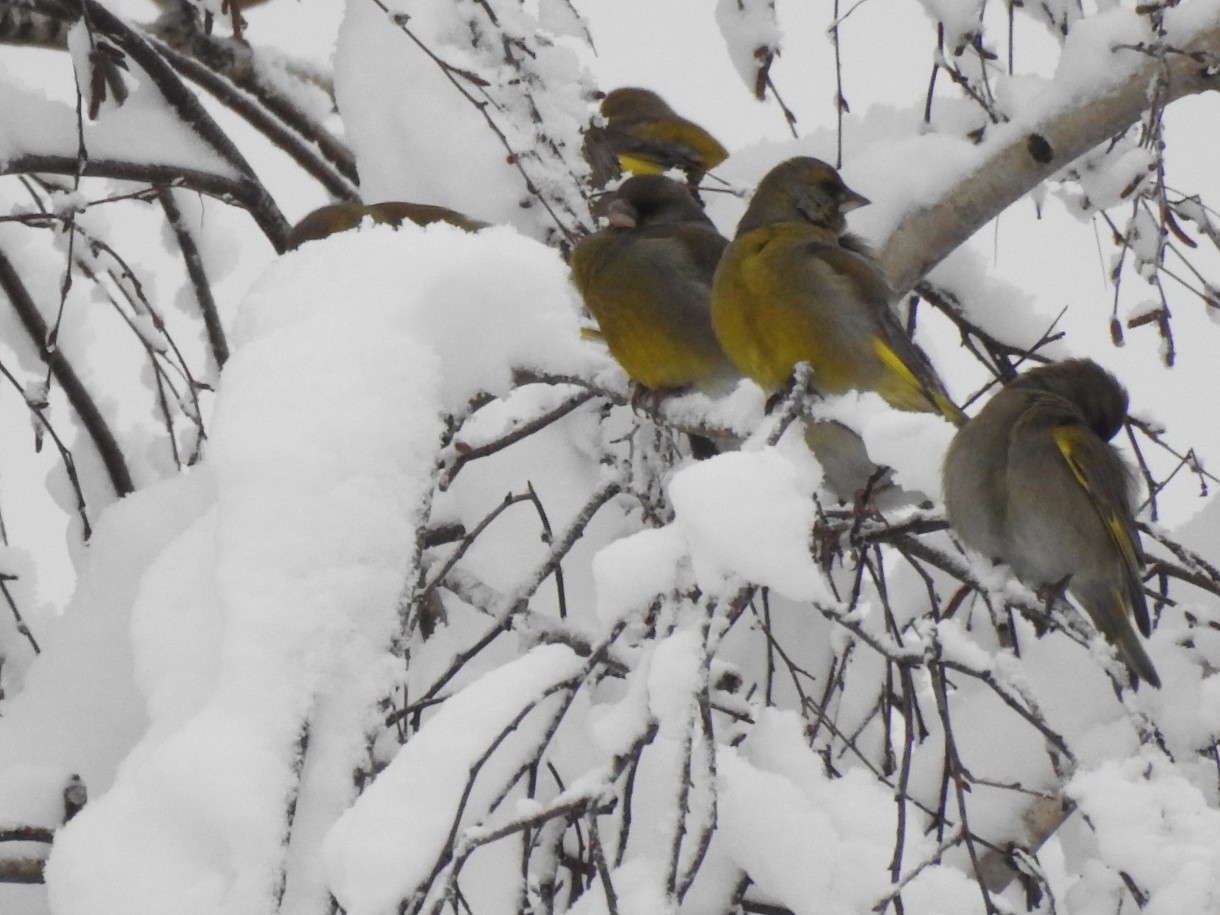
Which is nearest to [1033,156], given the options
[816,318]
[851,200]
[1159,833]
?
[851,200]

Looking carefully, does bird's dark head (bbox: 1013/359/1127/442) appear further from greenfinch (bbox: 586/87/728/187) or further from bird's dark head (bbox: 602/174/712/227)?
greenfinch (bbox: 586/87/728/187)

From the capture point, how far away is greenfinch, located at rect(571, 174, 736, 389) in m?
3.62

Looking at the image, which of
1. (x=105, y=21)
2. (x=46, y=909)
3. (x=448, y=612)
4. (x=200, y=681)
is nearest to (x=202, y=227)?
(x=105, y=21)

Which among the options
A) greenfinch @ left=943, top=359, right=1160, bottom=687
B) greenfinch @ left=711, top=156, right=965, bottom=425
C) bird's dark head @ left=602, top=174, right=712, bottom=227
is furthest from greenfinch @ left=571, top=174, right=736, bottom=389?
greenfinch @ left=943, top=359, right=1160, bottom=687

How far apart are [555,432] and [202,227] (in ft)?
6.92

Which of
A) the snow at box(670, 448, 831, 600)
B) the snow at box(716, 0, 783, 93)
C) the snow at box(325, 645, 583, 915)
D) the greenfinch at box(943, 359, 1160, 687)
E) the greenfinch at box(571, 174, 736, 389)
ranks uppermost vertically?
the snow at box(716, 0, 783, 93)

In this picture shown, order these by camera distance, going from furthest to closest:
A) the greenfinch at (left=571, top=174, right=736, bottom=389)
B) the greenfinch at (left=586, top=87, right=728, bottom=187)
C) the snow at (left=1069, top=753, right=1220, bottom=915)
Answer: the greenfinch at (left=586, top=87, right=728, bottom=187), the greenfinch at (left=571, top=174, right=736, bottom=389), the snow at (left=1069, top=753, right=1220, bottom=915)

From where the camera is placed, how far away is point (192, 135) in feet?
13.4

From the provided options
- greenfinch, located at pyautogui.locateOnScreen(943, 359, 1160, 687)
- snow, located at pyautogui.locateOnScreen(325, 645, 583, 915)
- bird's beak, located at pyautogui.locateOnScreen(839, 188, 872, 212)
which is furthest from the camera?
bird's beak, located at pyautogui.locateOnScreen(839, 188, 872, 212)

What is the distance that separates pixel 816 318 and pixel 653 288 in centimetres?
47

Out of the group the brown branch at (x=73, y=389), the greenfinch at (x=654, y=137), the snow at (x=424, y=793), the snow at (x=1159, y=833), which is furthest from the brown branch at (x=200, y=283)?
the snow at (x=1159, y=833)

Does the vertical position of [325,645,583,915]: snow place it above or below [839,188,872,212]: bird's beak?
below

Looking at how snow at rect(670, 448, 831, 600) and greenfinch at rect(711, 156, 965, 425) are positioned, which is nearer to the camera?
snow at rect(670, 448, 831, 600)

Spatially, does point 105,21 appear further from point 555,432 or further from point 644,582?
point 644,582
